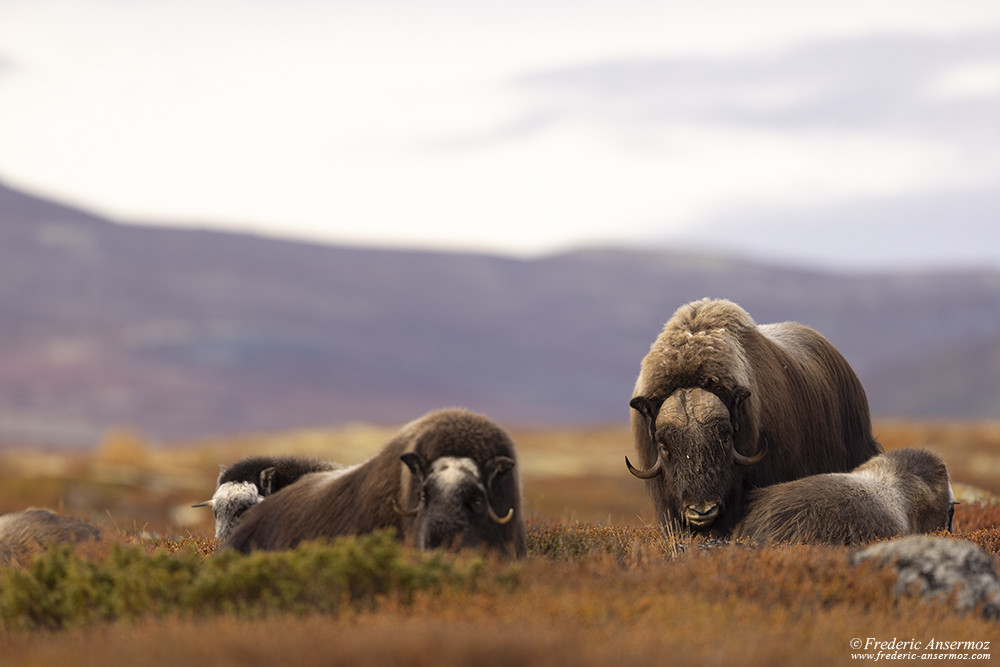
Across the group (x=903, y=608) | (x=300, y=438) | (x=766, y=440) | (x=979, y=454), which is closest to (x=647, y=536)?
(x=766, y=440)

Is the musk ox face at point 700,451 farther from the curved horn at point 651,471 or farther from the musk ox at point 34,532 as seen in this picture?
the musk ox at point 34,532

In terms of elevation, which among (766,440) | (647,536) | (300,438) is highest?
(766,440)

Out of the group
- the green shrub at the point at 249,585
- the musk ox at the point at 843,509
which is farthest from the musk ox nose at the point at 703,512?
the green shrub at the point at 249,585

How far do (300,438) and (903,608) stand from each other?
216 feet

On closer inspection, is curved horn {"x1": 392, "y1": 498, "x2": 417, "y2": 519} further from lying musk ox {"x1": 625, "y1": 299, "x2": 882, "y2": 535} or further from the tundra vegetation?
lying musk ox {"x1": 625, "y1": 299, "x2": 882, "y2": 535}

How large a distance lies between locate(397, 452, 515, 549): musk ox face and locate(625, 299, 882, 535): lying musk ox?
3.04m

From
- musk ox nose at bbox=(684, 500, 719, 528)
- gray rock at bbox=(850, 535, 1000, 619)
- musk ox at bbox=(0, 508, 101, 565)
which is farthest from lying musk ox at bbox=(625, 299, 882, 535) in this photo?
musk ox at bbox=(0, 508, 101, 565)

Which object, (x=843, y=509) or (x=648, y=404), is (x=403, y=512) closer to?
(x=648, y=404)

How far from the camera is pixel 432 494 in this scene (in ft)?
24.1

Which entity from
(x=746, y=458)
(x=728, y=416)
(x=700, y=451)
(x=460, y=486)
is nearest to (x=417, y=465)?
(x=460, y=486)

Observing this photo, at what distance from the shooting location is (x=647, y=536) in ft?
35.0

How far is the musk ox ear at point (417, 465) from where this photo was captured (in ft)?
24.3

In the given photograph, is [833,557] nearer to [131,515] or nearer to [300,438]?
[131,515]

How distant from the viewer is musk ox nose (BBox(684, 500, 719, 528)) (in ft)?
32.7
